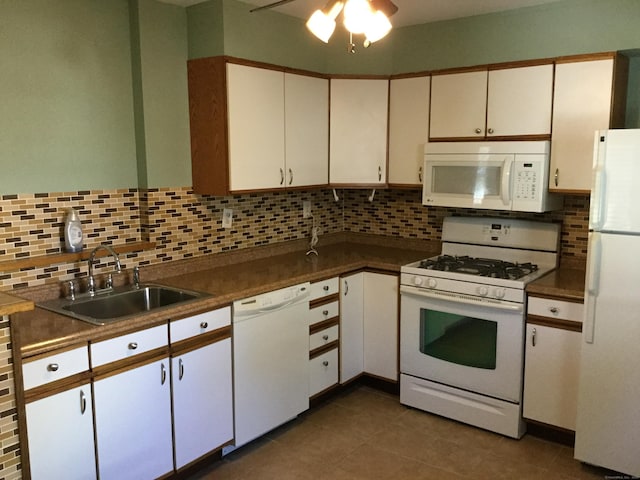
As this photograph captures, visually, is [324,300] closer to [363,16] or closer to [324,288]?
[324,288]

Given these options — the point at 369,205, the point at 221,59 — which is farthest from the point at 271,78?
the point at 369,205

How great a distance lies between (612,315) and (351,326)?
1.56 metres

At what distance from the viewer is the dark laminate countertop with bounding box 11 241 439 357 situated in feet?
7.13

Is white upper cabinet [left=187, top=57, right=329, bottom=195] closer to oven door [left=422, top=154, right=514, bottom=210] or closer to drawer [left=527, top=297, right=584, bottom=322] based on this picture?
oven door [left=422, top=154, right=514, bottom=210]

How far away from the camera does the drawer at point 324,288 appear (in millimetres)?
3326

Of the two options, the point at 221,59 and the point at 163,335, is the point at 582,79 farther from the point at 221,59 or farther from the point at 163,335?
the point at 163,335

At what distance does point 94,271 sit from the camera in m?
2.87

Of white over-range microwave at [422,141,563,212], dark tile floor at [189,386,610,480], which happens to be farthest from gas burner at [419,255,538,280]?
dark tile floor at [189,386,610,480]

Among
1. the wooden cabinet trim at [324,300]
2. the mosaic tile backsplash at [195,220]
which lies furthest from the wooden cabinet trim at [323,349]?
the mosaic tile backsplash at [195,220]

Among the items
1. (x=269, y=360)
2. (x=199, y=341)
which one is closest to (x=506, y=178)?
(x=269, y=360)

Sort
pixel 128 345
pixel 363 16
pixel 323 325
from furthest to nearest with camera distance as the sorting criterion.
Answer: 1. pixel 323 325
2. pixel 128 345
3. pixel 363 16

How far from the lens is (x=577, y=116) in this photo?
3061 millimetres

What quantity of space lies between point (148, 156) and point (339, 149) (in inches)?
52.3

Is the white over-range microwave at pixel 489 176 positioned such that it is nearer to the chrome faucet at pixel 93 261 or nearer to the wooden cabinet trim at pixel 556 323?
the wooden cabinet trim at pixel 556 323
